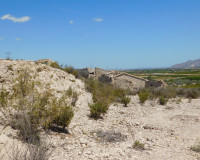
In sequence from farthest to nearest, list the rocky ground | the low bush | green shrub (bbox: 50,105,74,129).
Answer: green shrub (bbox: 50,105,74,129) → the low bush → the rocky ground

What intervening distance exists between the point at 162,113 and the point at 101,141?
671 cm

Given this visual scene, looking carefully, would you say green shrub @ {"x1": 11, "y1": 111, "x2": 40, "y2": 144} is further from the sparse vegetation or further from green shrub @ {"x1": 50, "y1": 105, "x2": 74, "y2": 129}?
green shrub @ {"x1": 50, "y1": 105, "x2": 74, "y2": 129}

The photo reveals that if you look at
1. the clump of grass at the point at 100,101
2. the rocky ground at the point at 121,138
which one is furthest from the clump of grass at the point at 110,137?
the clump of grass at the point at 100,101

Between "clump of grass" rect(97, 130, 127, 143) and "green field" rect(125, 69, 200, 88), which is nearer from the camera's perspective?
"clump of grass" rect(97, 130, 127, 143)

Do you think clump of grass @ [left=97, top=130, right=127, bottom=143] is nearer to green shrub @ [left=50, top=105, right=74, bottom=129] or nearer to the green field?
green shrub @ [left=50, top=105, right=74, bottom=129]

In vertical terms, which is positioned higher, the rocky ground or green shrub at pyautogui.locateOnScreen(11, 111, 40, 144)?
green shrub at pyautogui.locateOnScreen(11, 111, 40, 144)

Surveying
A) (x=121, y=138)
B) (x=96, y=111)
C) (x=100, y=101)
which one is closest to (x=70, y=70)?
(x=100, y=101)

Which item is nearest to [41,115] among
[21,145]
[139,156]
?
[21,145]

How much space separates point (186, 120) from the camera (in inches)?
398

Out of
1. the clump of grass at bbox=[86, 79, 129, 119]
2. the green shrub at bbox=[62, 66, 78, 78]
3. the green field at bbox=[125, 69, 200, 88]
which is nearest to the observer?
the clump of grass at bbox=[86, 79, 129, 119]

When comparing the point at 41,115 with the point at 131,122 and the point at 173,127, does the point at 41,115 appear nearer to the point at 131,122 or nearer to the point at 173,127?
the point at 131,122

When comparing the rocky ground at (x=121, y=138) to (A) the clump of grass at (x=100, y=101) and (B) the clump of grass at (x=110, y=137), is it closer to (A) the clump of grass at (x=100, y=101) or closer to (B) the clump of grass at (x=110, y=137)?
(B) the clump of grass at (x=110, y=137)

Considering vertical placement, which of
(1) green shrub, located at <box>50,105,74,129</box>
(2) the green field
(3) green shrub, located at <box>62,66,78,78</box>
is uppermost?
(3) green shrub, located at <box>62,66,78,78</box>

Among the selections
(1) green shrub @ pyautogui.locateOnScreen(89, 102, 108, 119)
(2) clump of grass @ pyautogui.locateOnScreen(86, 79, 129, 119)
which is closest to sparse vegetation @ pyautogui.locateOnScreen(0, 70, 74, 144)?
(1) green shrub @ pyautogui.locateOnScreen(89, 102, 108, 119)
